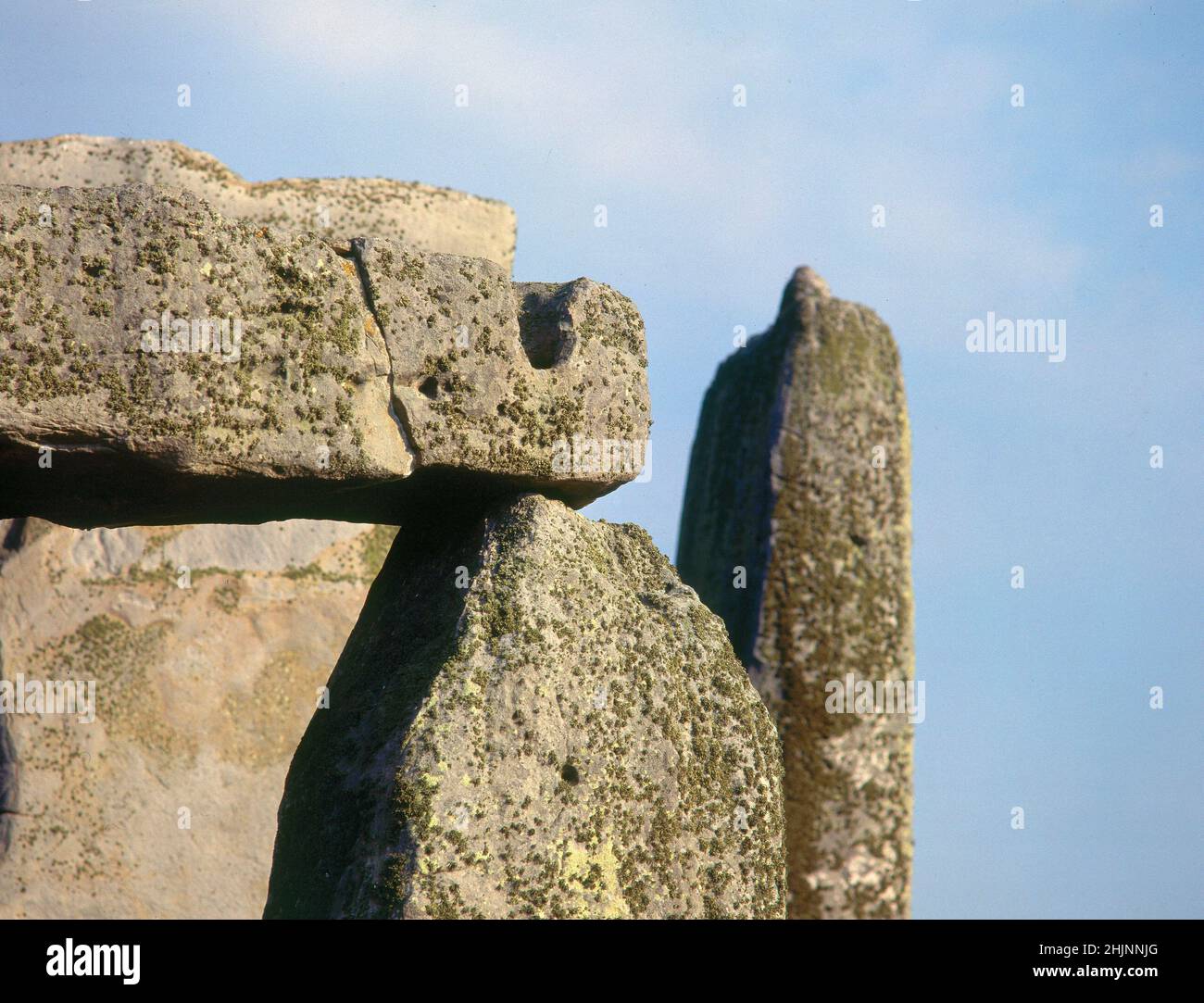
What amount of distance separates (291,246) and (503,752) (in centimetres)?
142

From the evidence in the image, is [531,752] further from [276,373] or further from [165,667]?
[165,667]

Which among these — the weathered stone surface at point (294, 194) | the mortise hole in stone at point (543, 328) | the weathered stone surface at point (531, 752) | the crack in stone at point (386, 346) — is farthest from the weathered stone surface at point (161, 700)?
the crack in stone at point (386, 346)

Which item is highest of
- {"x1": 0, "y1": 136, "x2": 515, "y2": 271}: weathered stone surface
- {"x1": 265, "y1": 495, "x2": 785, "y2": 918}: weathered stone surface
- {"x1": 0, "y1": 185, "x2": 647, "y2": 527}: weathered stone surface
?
{"x1": 0, "y1": 136, "x2": 515, "y2": 271}: weathered stone surface

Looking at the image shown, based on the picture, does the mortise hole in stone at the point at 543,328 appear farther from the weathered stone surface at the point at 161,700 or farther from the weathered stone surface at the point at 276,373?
the weathered stone surface at the point at 161,700

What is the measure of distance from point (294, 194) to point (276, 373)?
457 cm

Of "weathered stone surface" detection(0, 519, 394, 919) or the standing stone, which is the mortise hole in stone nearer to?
the standing stone

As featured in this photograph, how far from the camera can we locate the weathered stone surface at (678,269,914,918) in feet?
28.9

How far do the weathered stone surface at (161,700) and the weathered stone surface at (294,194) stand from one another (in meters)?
1.65

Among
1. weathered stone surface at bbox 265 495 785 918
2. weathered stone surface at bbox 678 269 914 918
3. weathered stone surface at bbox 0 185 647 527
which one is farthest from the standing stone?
weathered stone surface at bbox 0 185 647 527

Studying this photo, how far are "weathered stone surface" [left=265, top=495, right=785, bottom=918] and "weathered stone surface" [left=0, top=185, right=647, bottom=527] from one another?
11.8 inches

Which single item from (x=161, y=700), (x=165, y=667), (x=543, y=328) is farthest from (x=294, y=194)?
(x=543, y=328)
